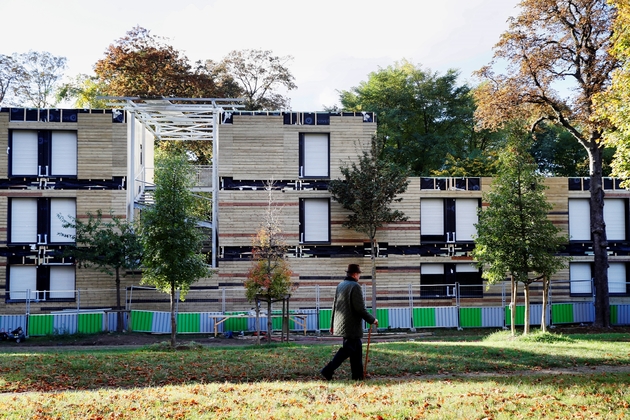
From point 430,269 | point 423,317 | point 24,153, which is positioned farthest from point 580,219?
point 24,153

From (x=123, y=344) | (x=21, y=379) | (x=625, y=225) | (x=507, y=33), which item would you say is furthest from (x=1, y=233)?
(x=625, y=225)

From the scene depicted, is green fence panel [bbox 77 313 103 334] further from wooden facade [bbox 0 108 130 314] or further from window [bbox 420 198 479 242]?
window [bbox 420 198 479 242]

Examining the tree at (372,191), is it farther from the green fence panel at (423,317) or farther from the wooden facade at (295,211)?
the green fence panel at (423,317)

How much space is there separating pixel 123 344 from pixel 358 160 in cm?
1361

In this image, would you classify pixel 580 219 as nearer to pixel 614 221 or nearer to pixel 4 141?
pixel 614 221

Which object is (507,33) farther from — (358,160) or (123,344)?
(123,344)

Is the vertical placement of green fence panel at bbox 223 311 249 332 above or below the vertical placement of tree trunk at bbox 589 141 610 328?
below

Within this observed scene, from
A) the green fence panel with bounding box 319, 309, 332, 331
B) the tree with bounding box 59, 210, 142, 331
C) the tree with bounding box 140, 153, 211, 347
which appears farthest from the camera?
the green fence panel with bounding box 319, 309, 332, 331

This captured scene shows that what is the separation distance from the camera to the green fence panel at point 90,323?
2836 cm

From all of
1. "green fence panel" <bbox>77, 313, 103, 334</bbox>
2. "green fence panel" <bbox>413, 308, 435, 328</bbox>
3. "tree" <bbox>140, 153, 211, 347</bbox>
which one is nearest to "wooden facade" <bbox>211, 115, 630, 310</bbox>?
"green fence panel" <bbox>413, 308, 435, 328</bbox>

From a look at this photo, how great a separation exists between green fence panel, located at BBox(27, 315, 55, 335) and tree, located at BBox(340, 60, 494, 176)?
2616 centimetres

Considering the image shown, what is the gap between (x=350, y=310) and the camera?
39.4 ft

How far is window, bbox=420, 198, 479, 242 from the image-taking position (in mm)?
32875

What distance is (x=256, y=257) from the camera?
963 inches
